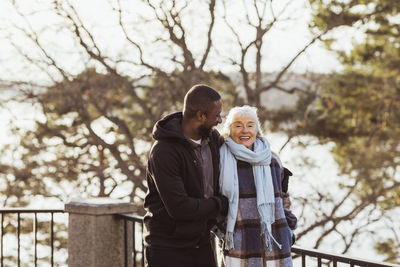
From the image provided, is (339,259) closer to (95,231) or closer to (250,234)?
(250,234)

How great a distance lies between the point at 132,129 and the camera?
1778 centimetres

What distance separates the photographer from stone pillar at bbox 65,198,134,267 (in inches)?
213

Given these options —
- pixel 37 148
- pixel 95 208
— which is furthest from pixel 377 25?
pixel 95 208

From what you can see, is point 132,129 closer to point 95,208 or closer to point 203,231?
point 95,208

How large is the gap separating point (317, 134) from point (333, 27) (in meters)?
3.52

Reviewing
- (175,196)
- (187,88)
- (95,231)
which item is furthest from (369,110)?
(175,196)

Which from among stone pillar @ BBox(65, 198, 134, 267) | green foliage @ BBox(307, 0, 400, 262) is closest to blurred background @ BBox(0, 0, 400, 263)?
green foliage @ BBox(307, 0, 400, 262)

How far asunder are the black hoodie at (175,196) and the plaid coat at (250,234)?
17 centimetres

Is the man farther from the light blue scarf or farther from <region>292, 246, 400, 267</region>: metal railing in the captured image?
<region>292, 246, 400, 267</region>: metal railing

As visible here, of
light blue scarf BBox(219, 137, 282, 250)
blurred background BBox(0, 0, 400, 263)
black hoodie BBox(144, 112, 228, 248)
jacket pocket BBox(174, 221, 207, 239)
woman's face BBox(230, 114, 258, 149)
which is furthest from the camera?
blurred background BBox(0, 0, 400, 263)

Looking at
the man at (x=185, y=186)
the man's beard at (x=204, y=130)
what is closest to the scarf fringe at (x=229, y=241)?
the man at (x=185, y=186)

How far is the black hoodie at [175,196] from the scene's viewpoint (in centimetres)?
290

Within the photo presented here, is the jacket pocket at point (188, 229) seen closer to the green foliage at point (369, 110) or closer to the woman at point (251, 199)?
the woman at point (251, 199)

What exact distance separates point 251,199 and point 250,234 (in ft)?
0.60
